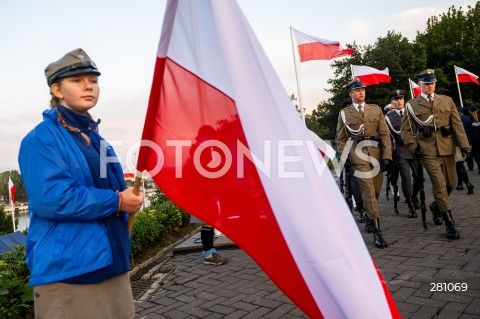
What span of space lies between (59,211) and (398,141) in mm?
7654

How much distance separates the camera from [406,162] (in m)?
7.92

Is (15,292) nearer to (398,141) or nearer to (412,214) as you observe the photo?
(412,214)

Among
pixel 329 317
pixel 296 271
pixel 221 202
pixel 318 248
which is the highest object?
pixel 221 202

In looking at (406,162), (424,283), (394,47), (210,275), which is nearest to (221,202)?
(424,283)

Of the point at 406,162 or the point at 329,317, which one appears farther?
the point at 406,162

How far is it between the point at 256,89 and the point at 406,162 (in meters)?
6.98

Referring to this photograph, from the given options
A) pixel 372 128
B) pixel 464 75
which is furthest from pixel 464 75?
pixel 372 128

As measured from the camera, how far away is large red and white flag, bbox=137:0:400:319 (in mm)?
1615

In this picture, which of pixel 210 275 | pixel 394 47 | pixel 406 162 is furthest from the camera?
pixel 394 47

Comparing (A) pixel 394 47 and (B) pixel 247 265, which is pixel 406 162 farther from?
(A) pixel 394 47

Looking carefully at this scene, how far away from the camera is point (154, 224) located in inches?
296

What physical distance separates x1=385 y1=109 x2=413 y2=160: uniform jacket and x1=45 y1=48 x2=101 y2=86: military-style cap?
7.14 meters

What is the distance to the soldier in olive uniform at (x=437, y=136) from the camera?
5.78 m

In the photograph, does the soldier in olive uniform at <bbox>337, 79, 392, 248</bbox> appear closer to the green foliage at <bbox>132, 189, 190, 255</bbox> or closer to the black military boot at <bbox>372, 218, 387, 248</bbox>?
the black military boot at <bbox>372, 218, 387, 248</bbox>
